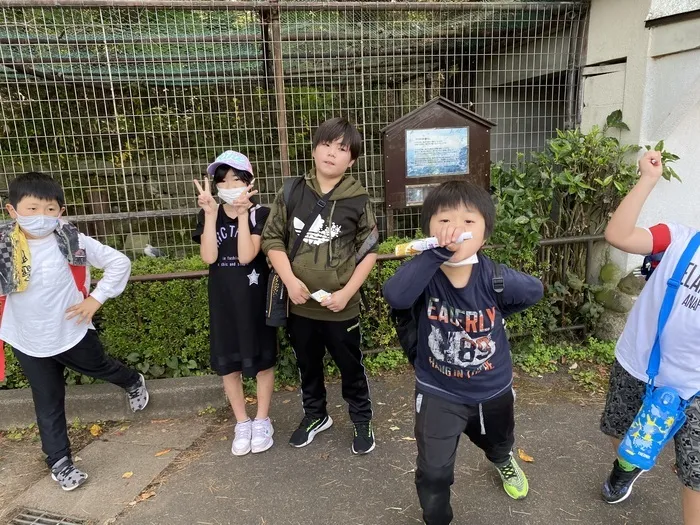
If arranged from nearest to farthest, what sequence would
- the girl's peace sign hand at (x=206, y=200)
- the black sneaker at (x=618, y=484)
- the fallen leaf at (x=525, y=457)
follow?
the black sneaker at (x=618, y=484), the girl's peace sign hand at (x=206, y=200), the fallen leaf at (x=525, y=457)

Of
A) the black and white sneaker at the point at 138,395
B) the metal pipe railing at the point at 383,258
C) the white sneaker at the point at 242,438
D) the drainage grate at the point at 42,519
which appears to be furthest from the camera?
the metal pipe railing at the point at 383,258

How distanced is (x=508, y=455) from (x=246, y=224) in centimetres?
170

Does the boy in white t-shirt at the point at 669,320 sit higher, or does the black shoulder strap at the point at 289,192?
the black shoulder strap at the point at 289,192

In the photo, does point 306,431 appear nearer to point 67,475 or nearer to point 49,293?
point 67,475

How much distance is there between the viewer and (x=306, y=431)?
3.01 m

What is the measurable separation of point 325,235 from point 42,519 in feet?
6.43

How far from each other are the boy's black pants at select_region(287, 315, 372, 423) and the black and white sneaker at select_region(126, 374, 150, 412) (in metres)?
1.12

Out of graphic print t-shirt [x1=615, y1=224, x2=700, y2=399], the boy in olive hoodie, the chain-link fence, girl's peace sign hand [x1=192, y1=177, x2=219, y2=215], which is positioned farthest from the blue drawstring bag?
the chain-link fence

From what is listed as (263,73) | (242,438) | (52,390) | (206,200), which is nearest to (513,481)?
(242,438)

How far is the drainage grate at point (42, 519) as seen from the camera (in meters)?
2.47

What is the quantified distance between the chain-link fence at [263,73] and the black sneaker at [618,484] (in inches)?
111

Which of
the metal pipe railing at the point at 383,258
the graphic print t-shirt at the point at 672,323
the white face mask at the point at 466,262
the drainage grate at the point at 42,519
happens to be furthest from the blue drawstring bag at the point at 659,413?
the drainage grate at the point at 42,519

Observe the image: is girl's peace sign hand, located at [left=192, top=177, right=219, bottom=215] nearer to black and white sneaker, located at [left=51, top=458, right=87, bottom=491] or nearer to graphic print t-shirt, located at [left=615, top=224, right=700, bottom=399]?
black and white sneaker, located at [left=51, top=458, right=87, bottom=491]

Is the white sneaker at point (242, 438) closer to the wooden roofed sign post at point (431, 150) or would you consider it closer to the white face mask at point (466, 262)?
the white face mask at point (466, 262)
